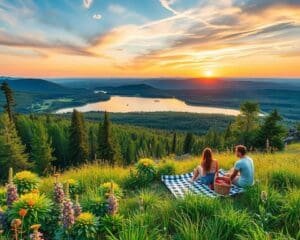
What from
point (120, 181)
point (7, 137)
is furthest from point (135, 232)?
point (7, 137)

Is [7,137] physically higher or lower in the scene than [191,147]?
higher

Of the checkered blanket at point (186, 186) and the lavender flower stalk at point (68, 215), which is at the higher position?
the lavender flower stalk at point (68, 215)

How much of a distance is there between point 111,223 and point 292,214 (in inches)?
137

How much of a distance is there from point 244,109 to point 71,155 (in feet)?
89.7

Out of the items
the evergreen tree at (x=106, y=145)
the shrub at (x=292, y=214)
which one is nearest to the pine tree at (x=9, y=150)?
the evergreen tree at (x=106, y=145)

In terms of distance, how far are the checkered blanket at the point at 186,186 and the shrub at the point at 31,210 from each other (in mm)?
3453

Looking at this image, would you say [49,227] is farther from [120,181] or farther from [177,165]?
[177,165]

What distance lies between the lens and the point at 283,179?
26.1 ft

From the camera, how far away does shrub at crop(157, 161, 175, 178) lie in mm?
9953

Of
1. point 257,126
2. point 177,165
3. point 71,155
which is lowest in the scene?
point 71,155

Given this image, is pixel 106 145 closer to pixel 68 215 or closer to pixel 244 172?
pixel 244 172

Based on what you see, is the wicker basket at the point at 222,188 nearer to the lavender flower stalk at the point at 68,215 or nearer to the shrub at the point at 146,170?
the shrub at the point at 146,170

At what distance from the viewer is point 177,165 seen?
10.8 meters

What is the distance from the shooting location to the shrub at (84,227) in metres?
4.93
